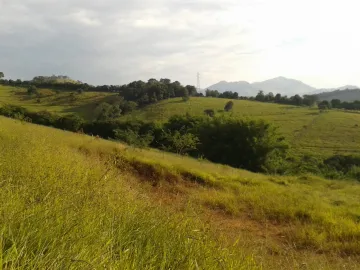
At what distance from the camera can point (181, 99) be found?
291ft

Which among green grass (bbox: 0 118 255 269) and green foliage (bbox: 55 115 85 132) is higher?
green grass (bbox: 0 118 255 269)

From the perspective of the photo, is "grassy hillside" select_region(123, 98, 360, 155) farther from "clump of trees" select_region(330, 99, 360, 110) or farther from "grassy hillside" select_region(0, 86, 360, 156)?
"clump of trees" select_region(330, 99, 360, 110)

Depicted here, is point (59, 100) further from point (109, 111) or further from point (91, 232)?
point (91, 232)

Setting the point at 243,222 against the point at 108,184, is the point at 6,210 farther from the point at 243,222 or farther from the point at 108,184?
the point at 243,222


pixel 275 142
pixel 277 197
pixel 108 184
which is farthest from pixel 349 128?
pixel 108 184

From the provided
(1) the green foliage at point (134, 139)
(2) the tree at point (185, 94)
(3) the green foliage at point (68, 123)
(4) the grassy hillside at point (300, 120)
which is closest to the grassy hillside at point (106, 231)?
(1) the green foliage at point (134, 139)

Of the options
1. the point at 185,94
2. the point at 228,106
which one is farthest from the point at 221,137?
the point at 185,94

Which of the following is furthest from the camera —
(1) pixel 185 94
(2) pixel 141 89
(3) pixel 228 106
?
(1) pixel 185 94

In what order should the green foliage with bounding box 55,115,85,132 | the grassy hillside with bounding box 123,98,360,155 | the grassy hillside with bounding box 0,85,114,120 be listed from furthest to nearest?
1. the grassy hillside with bounding box 0,85,114,120
2. the grassy hillside with bounding box 123,98,360,155
3. the green foliage with bounding box 55,115,85,132

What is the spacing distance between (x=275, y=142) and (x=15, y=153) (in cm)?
3484

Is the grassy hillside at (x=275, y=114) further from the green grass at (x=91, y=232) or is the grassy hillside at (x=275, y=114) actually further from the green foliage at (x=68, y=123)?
the green grass at (x=91, y=232)

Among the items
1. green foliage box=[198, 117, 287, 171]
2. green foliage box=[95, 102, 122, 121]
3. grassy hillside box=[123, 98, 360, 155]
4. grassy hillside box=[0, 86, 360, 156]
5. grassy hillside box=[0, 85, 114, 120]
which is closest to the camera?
green foliage box=[198, 117, 287, 171]

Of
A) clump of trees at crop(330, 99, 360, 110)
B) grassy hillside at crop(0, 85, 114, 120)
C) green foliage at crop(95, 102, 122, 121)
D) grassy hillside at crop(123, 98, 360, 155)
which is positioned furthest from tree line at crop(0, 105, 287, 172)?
clump of trees at crop(330, 99, 360, 110)

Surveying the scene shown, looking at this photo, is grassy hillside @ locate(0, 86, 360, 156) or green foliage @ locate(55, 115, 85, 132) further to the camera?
grassy hillside @ locate(0, 86, 360, 156)
